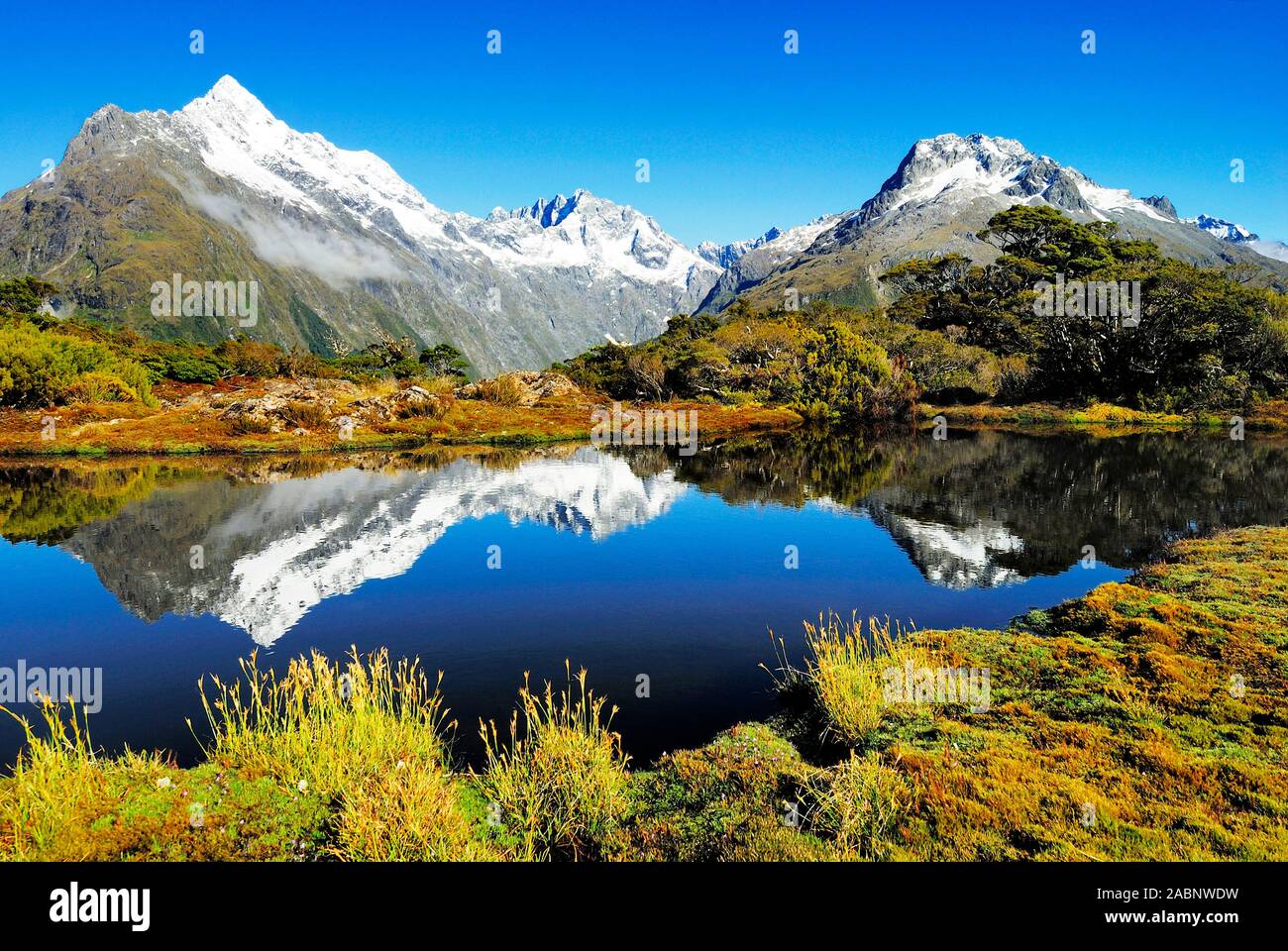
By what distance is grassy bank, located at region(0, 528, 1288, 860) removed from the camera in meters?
7.27

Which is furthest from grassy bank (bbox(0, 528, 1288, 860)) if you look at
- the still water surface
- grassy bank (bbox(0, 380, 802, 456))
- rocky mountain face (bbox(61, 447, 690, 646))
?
grassy bank (bbox(0, 380, 802, 456))

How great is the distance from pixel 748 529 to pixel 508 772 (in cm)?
1975

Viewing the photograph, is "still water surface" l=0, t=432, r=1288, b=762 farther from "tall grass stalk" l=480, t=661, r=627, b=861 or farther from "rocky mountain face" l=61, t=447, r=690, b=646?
"tall grass stalk" l=480, t=661, r=627, b=861

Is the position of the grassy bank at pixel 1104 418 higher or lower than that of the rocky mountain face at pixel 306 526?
higher

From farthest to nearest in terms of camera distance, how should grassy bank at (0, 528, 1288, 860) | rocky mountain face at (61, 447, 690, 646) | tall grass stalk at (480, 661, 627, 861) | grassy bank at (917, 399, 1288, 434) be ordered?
1. grassy bank at (917, 399, 1288, 434)
2. rocky mountain face at (61, 447, 690, 646)
3. tall grass stalk at (480, 661, 627, 861)
4. grassy bank at (0, 528, 1288, 860)

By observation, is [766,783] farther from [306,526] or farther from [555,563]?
[306,526]

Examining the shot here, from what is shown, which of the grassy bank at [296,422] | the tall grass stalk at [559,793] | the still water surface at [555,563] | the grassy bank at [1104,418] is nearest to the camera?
the tall grass stalk at [559,793]

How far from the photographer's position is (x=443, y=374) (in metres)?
112

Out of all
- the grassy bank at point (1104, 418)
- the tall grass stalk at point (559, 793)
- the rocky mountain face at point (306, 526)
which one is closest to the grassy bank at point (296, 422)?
the rocky mountain face at point (306, 526)

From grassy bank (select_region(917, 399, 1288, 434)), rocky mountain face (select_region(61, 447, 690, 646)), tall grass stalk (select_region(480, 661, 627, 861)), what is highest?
grassy bank (select_region(917, 399, 1288, 434))

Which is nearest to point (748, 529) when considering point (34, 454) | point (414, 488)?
point (414, 488)

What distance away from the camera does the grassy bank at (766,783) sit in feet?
23.9

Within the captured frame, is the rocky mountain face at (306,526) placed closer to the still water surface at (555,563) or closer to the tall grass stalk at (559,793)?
the still water surface at (555,563)

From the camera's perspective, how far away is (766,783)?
915cm
